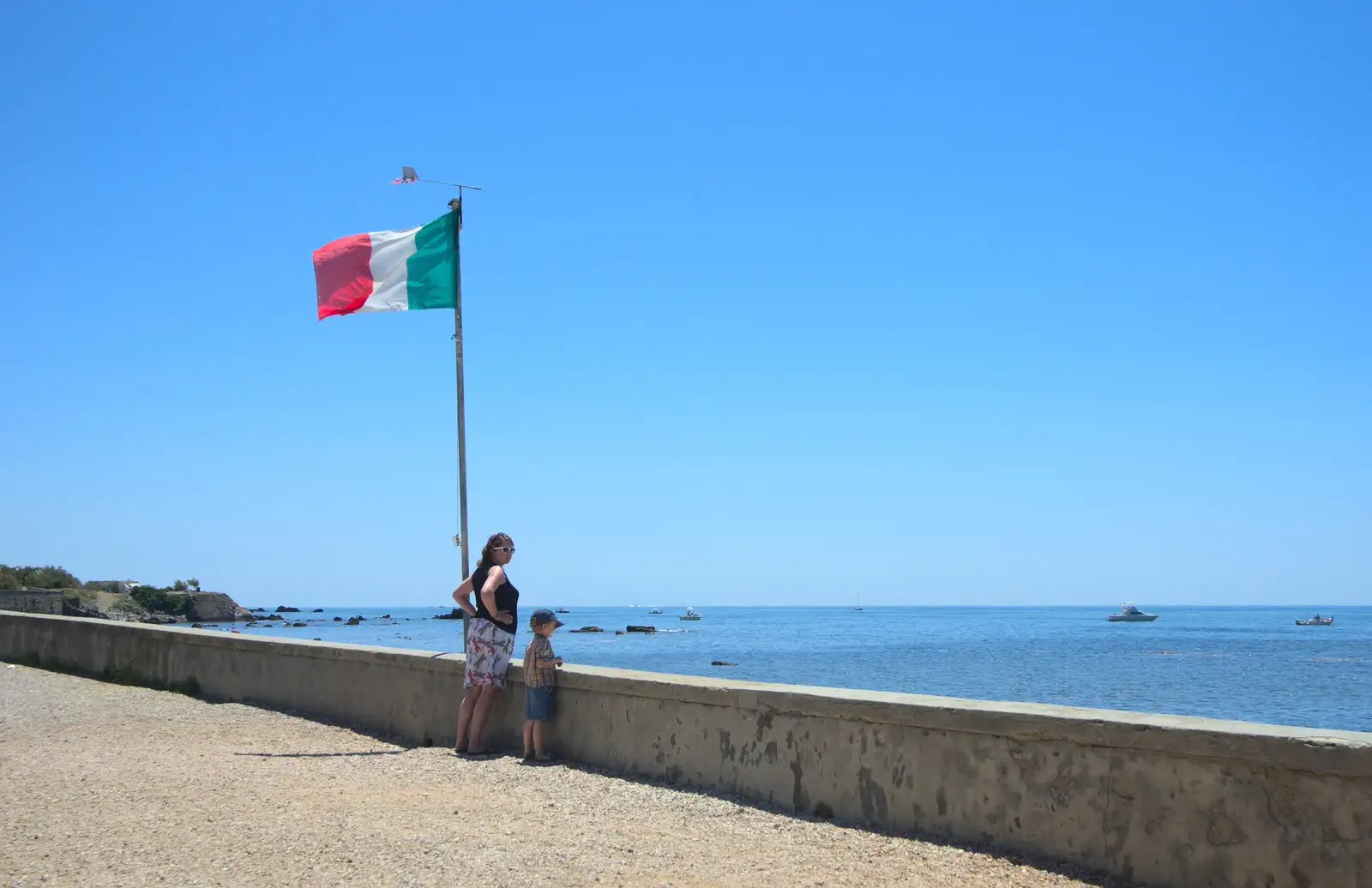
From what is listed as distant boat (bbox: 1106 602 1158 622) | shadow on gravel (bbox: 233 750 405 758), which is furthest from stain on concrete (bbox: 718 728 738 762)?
distant boat (bbox: 1106 602 1158 622)

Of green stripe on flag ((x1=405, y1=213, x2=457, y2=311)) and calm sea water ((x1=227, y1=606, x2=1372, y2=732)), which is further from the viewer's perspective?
calm sea water ((x1=227, y1=606, x2=1372, y2=732))

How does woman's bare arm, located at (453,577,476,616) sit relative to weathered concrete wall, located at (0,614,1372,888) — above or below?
above

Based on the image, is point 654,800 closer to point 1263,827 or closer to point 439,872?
→ point 439,872

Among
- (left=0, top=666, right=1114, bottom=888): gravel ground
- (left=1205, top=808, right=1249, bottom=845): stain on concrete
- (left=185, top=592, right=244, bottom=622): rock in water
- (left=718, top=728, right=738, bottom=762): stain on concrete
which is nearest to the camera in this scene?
(left=1205, top=808, right=1249, bottom=845): stain on concrete

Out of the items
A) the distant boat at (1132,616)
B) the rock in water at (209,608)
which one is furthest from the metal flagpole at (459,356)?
the distant boat at (1132,616)

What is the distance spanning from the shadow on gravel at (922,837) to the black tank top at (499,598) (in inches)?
63.0

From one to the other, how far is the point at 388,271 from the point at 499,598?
14.3 feet

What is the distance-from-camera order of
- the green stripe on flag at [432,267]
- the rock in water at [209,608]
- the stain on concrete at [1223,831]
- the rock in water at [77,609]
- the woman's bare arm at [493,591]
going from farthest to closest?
1. the rock in water at [209,608]
2. the rock in water at [77,609]
3. the green stripe on flag at [432,267]
4. the woman's bare arm at [493,591]
5. the stain on concrete at [1223,831]

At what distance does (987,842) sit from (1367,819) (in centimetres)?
173

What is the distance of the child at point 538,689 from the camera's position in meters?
8.38

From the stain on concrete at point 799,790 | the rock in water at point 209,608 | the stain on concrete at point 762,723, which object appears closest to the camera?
the stain on concrete at point 799,790

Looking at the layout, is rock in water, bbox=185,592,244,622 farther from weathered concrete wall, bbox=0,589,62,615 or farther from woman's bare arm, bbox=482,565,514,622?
woman's bare arm, bbox=482,565,514,622

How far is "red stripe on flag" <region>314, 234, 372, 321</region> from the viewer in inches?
463

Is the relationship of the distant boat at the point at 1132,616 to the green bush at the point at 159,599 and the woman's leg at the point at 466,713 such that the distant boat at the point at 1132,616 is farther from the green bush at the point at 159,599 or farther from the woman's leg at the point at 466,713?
the woman's leg at the point at 466,713
